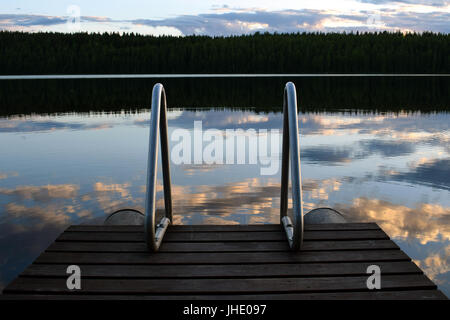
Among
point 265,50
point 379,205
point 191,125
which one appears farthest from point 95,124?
point 265,50

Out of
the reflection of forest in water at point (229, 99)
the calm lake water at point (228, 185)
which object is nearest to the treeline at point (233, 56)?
the reflection of forest in water at point (229, 99)

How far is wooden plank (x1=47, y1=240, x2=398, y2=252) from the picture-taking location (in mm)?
4973

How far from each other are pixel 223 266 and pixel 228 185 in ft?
24.9

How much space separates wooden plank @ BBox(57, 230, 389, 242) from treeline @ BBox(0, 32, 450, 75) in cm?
13217

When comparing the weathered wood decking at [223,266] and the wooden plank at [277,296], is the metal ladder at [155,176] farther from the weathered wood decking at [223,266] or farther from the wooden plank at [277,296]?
the wooden plank at [277,296]

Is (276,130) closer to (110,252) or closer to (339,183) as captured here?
(339,183)

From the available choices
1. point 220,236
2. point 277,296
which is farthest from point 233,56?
point 277,296

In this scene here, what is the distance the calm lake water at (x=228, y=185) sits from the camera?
28.1 feet

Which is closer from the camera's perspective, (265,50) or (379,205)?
(379,205)

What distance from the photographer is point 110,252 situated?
491 cm

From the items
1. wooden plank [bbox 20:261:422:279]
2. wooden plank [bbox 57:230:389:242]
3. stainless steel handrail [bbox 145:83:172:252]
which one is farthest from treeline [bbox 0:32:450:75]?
wooden plank [bbox 20:261:422:279]

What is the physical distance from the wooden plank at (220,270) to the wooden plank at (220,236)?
2.43 feet

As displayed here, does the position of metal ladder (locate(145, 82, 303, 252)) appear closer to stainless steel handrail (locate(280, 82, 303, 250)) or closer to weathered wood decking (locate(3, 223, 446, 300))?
stainless steel handrail (locate(280, 82, 303, 250))

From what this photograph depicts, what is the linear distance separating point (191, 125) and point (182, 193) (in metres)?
15.0
